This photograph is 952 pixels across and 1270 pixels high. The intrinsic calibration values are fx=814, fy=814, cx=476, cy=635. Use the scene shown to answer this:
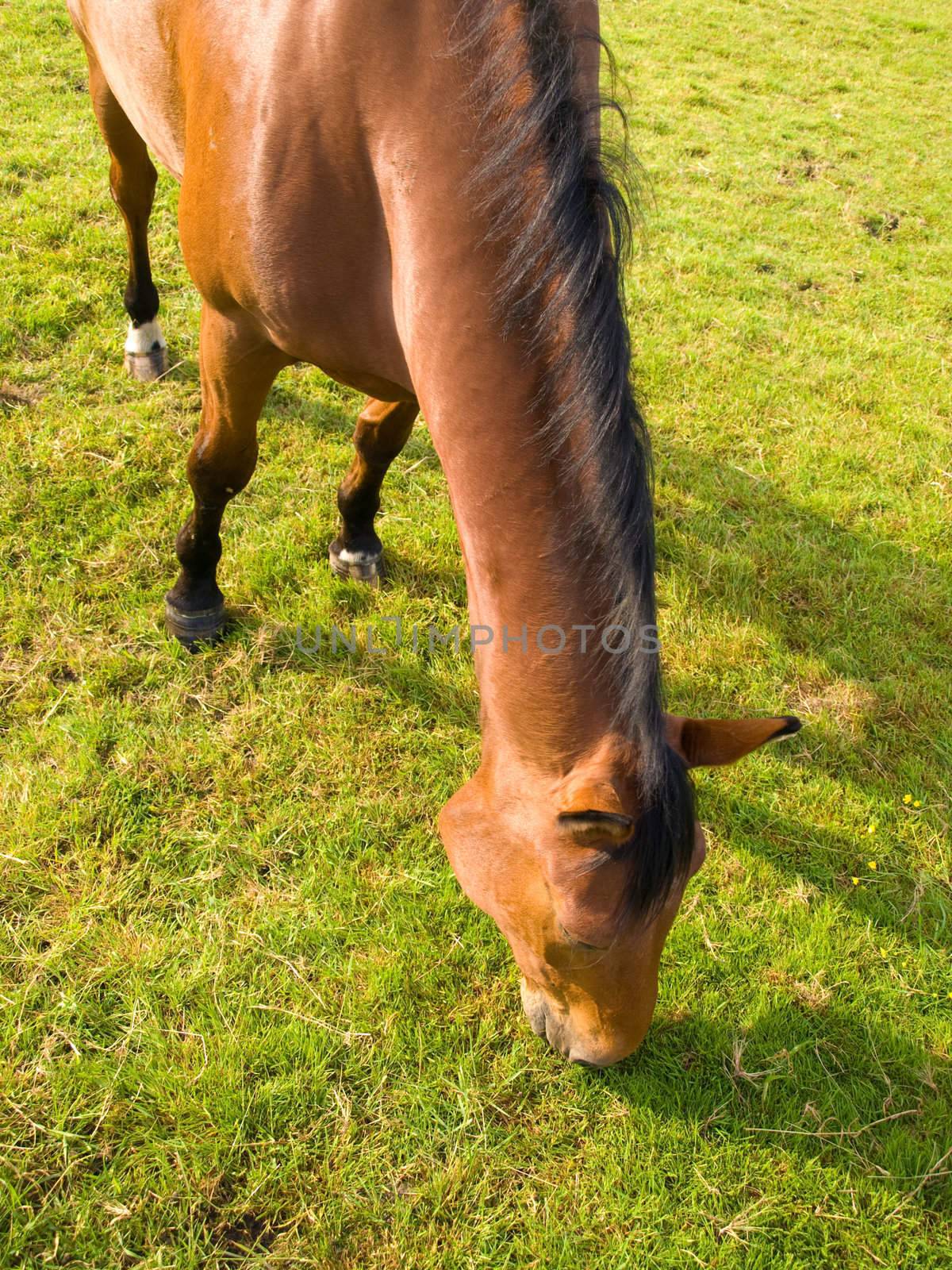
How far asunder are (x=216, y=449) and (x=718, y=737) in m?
1.82

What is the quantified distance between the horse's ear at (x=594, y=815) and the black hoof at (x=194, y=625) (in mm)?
1944

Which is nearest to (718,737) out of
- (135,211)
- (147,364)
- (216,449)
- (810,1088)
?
(810,1088)

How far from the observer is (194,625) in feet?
9.57

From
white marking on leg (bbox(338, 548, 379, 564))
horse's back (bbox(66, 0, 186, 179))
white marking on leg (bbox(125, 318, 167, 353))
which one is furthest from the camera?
white marking on leg (bbox(125, 318, 167, 353))

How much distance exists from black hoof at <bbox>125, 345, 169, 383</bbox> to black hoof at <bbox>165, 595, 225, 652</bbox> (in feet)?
4.81

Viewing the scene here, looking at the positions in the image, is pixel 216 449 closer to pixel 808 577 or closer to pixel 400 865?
pixel 400 865

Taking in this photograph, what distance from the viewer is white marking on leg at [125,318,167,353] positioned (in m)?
3.79

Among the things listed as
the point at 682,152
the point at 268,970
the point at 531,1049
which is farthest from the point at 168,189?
the point at 531,1049

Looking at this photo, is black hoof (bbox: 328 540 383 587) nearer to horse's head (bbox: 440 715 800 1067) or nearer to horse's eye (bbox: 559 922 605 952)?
horse's head (bbox: 440 715 800 1067)

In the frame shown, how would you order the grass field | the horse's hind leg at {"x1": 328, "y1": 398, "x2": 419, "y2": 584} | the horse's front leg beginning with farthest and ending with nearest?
the horse's hind leg at {"x1": 328, "y1": 398, "x2": 419, "y2": 584}
the horse's front leg
the grass field

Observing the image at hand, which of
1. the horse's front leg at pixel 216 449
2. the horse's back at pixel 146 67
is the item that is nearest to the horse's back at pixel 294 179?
the horse's front leg at pixel 216 449

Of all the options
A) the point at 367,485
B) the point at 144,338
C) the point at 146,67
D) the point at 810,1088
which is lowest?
the point at 810,1088

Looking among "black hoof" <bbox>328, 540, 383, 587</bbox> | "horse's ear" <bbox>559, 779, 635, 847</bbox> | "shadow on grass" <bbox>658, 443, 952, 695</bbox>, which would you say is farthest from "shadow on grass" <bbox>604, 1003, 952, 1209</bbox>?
"black hoof" <bbox>328, 540, 383, 587</bbox>

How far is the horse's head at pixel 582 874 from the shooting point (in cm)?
137
